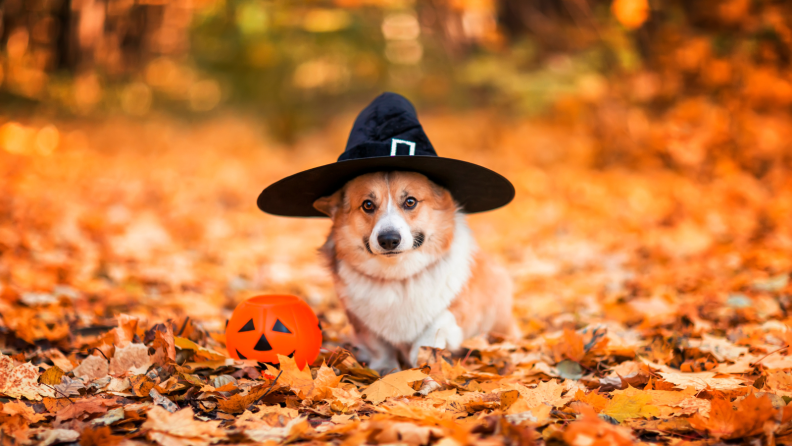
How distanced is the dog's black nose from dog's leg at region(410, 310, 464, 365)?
1.51ft

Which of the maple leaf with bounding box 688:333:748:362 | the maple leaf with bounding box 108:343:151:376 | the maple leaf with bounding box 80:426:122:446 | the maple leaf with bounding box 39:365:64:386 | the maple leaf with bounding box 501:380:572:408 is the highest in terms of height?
the maple leaf with bounding box 688:333:748:362

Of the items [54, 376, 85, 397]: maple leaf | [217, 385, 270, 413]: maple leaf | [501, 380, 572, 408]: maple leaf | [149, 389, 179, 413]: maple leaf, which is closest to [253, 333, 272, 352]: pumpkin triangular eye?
[217, 385, 270, 413]: maple leaf

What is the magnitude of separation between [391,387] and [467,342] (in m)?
0.60

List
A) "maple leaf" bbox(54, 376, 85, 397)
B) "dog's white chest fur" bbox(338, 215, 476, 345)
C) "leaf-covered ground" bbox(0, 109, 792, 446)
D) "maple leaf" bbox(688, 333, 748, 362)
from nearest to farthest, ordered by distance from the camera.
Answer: "leaf-covered ground" bbox(0, 109, 792, 446)
"maple leaf" bbox(54, 376, 85, 397)
"maple leaf" bbox(688, 333, 748, 362)
"dog's white chest fur" bbox(338, 215, 476, 345)

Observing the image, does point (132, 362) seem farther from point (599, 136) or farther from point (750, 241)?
point (599, 136)

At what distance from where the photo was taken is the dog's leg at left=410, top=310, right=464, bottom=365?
2475 mm

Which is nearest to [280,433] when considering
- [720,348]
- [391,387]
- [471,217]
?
[391,387]

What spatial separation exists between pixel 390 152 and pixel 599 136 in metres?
5.87

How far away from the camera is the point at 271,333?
227cm

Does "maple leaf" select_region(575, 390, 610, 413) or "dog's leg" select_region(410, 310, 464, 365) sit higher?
"dog's leg" select_region(410, 310, 464, 365)

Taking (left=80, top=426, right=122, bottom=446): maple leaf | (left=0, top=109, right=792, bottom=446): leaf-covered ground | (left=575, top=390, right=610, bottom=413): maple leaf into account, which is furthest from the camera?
(left=575, top=390, right=610, bottom=413): maple leaf

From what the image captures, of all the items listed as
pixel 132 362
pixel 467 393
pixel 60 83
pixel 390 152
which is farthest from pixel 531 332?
pixel 60 83

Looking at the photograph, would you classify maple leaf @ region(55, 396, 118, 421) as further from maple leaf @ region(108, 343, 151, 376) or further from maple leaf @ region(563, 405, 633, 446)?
maple leaf @ region(563, 405, 633, 446)

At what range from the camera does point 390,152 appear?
2365 mm
